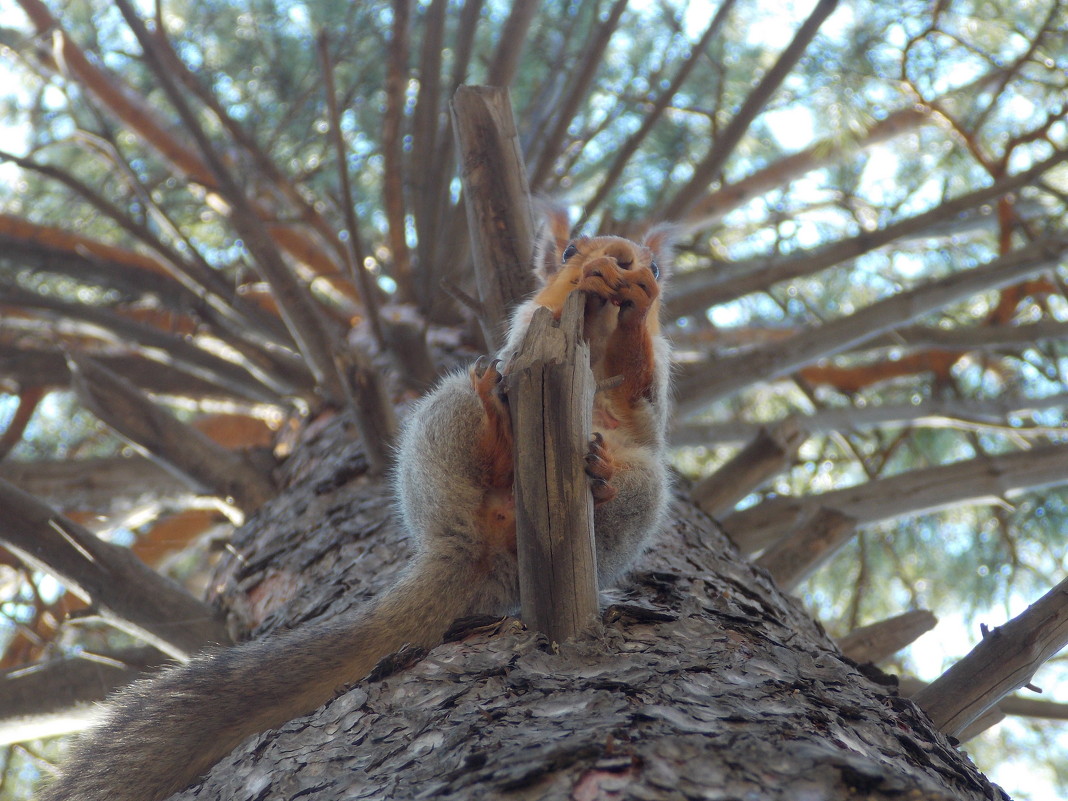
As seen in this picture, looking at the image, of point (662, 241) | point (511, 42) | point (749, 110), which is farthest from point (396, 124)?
point (749, 110)

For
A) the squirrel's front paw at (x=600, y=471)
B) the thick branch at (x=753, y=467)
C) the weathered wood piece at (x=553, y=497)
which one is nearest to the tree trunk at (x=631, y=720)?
the weathered wood piece at (x=553, y=497)

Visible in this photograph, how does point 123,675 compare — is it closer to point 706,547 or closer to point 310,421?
point 310,421

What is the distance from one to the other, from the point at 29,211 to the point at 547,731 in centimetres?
479

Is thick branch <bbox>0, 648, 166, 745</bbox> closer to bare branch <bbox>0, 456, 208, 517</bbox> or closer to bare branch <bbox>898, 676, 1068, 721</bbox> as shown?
bare branch <bbox>0, 456, 208, 517</bbox>

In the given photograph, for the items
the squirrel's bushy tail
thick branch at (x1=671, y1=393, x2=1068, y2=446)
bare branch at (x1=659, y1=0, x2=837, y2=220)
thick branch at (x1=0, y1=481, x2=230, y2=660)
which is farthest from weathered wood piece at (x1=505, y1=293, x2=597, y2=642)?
bare branch at (x1=659, y1=0, x2=837, y2=220)

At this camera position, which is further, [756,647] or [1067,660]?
[1067,660]

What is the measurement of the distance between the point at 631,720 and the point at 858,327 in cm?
247

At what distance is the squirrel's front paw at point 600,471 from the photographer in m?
1.71

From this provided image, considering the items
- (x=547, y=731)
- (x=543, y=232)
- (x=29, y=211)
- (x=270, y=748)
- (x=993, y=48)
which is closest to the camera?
(x=547, y=731)

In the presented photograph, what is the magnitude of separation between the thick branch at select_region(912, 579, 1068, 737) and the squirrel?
649 mm

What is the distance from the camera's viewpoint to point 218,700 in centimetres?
162

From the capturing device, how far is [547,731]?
3.83 feet

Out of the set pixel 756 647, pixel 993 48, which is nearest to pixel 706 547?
pixel 756 647

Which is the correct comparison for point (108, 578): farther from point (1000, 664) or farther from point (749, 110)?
point (749, 110)
